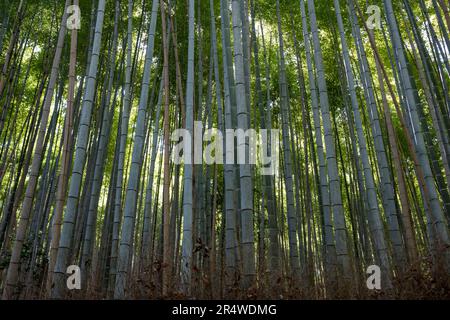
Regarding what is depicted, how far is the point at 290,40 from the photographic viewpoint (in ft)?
21.6

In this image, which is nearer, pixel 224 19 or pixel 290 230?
pixel 224 19

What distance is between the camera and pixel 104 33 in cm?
530

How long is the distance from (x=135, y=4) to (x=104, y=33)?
2.48ft

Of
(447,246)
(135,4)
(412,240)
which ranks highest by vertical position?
(135,4)

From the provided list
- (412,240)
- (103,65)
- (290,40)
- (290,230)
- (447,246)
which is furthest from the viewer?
(290,40)

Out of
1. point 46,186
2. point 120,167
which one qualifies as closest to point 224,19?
point 120,167

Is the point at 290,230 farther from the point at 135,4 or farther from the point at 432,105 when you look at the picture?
the point at 135,4

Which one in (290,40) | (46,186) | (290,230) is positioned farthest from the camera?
(290,40)

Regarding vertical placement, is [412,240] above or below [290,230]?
below

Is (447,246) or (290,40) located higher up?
(290,40)
